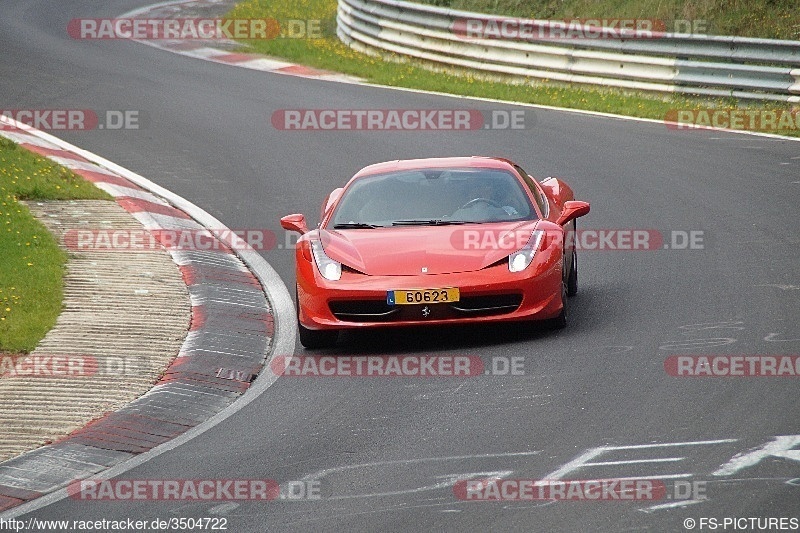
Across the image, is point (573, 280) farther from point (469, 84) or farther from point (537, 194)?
point (469, 84)

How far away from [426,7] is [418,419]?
1765 cm

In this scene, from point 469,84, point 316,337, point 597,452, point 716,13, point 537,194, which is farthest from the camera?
point 716,13

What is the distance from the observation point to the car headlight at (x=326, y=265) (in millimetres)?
9547

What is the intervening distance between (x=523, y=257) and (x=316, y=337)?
1.57 meters

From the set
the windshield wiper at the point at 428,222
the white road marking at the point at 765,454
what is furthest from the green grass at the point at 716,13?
the white road marking at the point at 765,454

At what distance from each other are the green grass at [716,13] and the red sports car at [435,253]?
1273 cm

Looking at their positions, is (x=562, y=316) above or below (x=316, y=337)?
above

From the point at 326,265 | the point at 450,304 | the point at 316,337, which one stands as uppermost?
the point at 326,265

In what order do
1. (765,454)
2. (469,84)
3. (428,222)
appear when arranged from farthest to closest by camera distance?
(469,84)
(428,222)
(765,454)

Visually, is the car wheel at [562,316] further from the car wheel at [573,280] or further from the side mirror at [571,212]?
the car wheel at [573,280]

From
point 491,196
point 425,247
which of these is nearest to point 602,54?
point 491,196

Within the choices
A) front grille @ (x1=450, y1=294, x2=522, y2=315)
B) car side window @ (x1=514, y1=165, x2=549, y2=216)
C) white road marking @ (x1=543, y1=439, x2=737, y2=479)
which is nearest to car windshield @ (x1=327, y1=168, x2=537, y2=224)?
car side window @ (x1=514, y1=165, x2=549, y2=216)

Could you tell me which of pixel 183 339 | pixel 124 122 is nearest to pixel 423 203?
pixel 183 339

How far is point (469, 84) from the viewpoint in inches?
891
